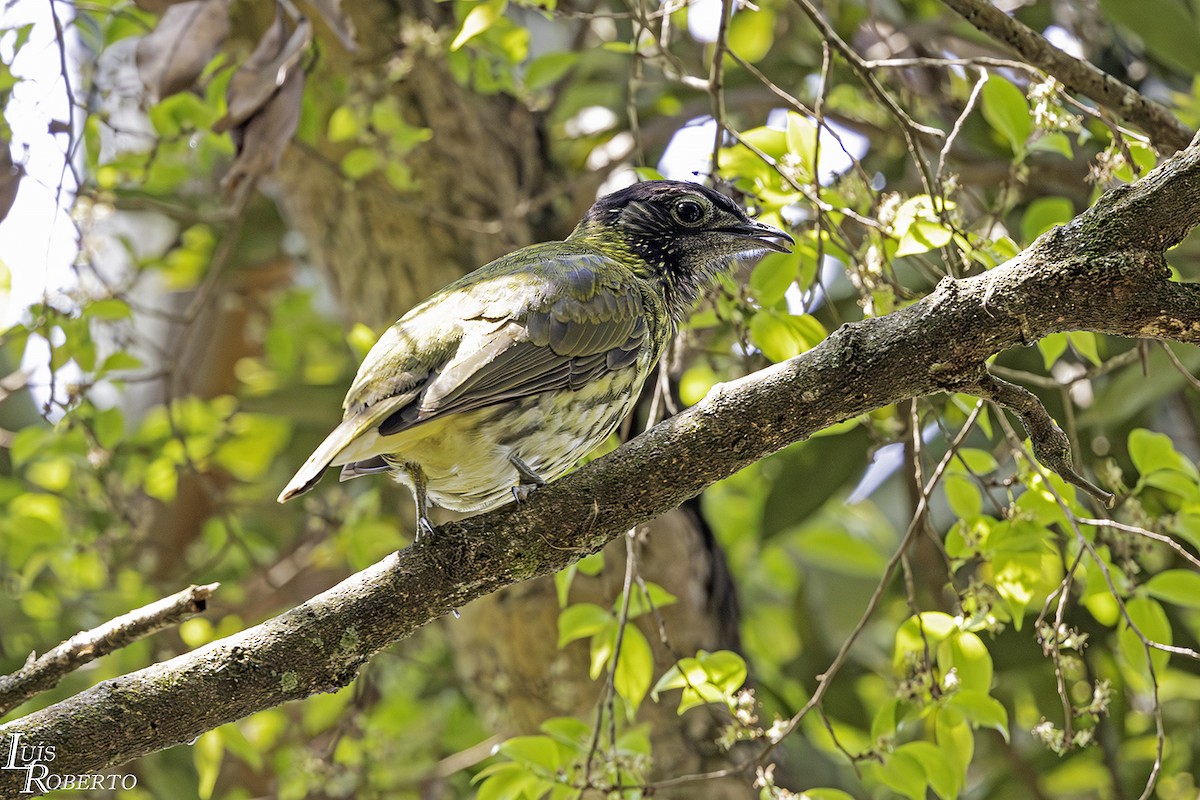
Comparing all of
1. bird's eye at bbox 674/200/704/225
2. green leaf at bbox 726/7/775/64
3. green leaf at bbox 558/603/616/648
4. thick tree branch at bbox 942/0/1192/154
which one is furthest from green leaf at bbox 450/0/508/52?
green leaf at bbox 726/7/775/64

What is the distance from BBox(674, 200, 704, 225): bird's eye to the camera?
329cm

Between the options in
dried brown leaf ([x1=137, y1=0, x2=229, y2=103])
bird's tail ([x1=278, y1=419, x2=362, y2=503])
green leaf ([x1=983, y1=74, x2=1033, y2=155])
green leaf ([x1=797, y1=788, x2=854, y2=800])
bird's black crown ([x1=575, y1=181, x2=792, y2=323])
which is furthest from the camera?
bird's black crown ([x1=575, y1=181, x2=792, y2=323])

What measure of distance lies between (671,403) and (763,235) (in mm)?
501

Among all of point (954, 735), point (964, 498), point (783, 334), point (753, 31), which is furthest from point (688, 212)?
point (753, 31)

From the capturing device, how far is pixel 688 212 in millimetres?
3307

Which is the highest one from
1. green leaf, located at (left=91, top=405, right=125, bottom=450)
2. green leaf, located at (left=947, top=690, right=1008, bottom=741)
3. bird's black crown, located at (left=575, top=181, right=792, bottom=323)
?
green leaf, located at (left=91, top=405, right=125, bottom=450)

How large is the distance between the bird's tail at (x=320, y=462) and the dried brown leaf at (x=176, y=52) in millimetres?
1064

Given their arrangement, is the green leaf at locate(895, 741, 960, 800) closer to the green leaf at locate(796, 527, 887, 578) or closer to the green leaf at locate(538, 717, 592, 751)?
the green leaf at locate(538, 717, 592, 751)

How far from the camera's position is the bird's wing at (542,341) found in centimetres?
255

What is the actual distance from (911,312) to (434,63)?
8.87 ft

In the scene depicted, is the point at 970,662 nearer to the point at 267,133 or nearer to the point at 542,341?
the point at 542,341

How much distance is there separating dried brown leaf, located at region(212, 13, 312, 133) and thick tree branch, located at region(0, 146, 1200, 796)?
1331 millimetres

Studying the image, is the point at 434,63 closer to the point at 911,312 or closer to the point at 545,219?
the point at 545,219

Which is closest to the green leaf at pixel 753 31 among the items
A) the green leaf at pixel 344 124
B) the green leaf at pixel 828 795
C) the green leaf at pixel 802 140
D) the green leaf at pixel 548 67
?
the green leaf at pixel 548 67
